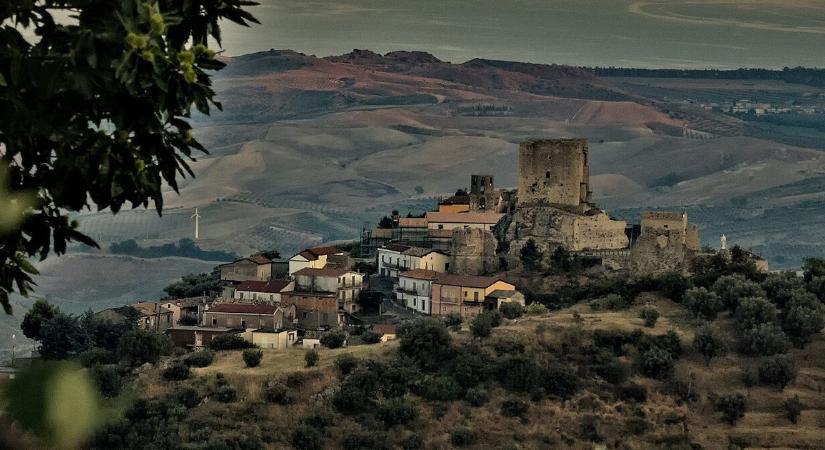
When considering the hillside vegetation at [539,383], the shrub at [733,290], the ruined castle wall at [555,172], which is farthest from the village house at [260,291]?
the shrub at [733,290]

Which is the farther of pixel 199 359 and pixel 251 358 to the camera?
pixel 199 359

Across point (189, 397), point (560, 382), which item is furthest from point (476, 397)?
point (189, 397)

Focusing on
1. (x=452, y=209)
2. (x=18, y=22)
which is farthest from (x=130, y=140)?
(x=452, y=209)

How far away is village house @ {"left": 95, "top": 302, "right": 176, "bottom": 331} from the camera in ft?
170

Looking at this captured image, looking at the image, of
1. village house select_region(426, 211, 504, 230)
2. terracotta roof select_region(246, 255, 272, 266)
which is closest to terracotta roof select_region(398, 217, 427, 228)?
village house select_region(426, 211, 504, 230)

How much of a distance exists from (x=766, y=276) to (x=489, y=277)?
880 cm

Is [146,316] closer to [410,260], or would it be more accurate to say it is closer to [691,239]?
[410,260]

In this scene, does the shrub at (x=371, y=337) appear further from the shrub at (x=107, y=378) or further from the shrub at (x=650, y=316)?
the shrub at (x=107, y=378)

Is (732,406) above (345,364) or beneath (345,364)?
beneath

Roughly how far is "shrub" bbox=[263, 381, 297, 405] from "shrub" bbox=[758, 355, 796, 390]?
41.4 feet

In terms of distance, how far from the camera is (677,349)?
44.4 metres

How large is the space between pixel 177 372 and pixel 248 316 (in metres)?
4.85

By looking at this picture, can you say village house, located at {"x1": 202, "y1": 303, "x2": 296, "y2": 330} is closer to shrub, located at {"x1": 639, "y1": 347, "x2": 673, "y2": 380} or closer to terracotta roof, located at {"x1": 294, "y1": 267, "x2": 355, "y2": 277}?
terracotta roof, located at {"x1": 294, "y1": 267, "x2": 355, "y2": 277}

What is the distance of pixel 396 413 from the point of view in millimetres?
41375
